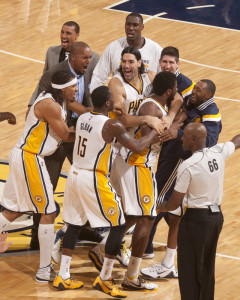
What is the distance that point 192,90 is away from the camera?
834cm

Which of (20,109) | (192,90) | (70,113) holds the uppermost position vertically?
(192,90)

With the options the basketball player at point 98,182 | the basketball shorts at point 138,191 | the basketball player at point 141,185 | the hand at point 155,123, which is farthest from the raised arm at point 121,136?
the basketball shorts at point 138,191

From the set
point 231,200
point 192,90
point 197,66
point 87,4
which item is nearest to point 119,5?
point 87,4

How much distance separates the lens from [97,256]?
8414 millimetres

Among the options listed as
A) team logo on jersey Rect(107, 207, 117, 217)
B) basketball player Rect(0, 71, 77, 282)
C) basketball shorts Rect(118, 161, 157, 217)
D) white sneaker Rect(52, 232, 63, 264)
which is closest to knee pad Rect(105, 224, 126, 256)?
team logo on jersey Rect(107, 207, 117, 217)

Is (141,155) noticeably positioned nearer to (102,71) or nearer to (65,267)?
(65,267)

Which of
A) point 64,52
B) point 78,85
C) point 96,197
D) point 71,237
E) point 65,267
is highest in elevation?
point 64,52

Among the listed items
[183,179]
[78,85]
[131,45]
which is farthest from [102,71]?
[183,179]

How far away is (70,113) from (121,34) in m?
7.04

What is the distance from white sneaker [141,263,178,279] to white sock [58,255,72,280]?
84 cm

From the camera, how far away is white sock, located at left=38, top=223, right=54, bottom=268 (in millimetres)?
8125

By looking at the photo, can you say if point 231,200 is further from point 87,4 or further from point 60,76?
point 87,4

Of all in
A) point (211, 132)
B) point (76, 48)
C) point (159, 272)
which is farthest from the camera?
point (76, 48)

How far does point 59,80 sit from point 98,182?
108cm
